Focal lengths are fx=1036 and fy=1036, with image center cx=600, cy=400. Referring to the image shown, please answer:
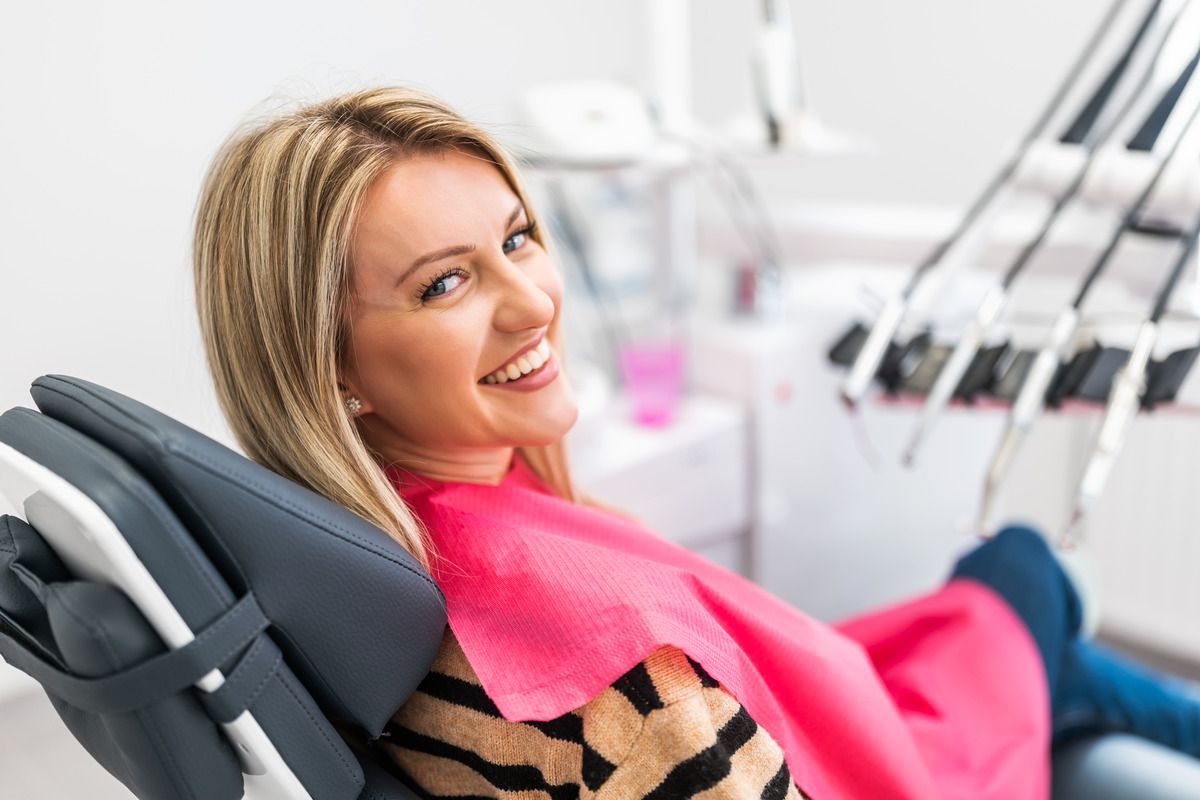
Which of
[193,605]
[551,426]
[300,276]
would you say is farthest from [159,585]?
[551,426]

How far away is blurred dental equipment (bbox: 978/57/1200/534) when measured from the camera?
3.07 feet

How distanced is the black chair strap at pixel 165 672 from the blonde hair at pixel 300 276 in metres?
0.13

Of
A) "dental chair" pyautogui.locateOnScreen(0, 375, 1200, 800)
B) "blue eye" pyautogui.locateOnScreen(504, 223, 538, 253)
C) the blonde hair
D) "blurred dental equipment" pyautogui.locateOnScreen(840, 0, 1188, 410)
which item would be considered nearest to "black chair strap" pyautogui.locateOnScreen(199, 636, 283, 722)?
"dental chair" pyautogui.locateOnScreen(0, 375, 1200, 800)

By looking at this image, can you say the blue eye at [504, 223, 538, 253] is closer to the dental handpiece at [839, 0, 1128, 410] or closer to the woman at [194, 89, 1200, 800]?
the woman at [194, 89, 1200, 800]

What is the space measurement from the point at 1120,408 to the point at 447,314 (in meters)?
0.58

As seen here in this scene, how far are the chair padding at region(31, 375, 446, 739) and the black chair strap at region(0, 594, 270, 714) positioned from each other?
0.07 ft

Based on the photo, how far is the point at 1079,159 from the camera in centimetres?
108

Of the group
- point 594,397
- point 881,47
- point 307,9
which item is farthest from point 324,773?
point 881,47

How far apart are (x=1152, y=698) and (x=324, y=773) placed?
0.87 metres

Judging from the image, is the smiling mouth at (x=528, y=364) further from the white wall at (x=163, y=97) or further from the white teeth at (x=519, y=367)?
the white wall at (x=163, y=97)

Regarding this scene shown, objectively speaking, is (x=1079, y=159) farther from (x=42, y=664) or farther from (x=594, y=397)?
(x=42, y=664)

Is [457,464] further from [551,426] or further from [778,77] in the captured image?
[778,77]

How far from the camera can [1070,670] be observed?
1.13 meters

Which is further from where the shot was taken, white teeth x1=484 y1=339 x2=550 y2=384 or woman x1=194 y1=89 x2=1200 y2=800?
white teeth x1=484 y1=339 x2=550 y2=384
